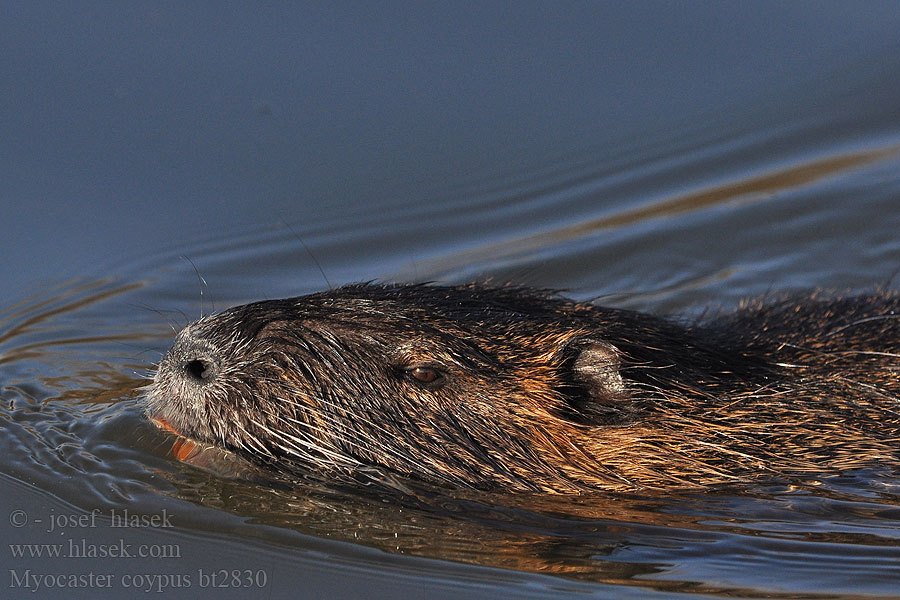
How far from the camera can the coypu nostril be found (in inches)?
195

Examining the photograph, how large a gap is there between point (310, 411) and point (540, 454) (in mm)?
845

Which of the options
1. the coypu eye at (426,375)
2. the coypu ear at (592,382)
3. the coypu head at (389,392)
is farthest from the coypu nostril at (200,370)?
the coypu ear at (592,382)

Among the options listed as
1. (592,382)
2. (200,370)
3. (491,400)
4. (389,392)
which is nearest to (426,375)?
(389,392)

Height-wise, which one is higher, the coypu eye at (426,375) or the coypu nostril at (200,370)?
the coypu nostril at (200,370)

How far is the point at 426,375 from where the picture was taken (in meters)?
4.96

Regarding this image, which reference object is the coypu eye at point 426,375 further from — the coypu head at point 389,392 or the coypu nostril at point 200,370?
the coypu nostril at point 200,370

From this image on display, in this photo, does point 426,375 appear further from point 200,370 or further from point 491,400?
point 200,370

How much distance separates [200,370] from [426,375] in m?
0.81

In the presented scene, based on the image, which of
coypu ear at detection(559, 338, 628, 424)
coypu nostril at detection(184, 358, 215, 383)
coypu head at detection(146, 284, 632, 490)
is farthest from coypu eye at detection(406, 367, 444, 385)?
coypu nostril at detection(184, 358, 215, 383)

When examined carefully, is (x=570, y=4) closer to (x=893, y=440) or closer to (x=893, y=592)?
(x=893, y=440)

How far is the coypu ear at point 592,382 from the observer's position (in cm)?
501

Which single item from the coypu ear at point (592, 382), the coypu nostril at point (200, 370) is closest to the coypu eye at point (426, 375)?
the coypu ear at point (592, 382)

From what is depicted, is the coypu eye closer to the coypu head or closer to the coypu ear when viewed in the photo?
the coypu head

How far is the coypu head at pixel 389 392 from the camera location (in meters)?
4.93
